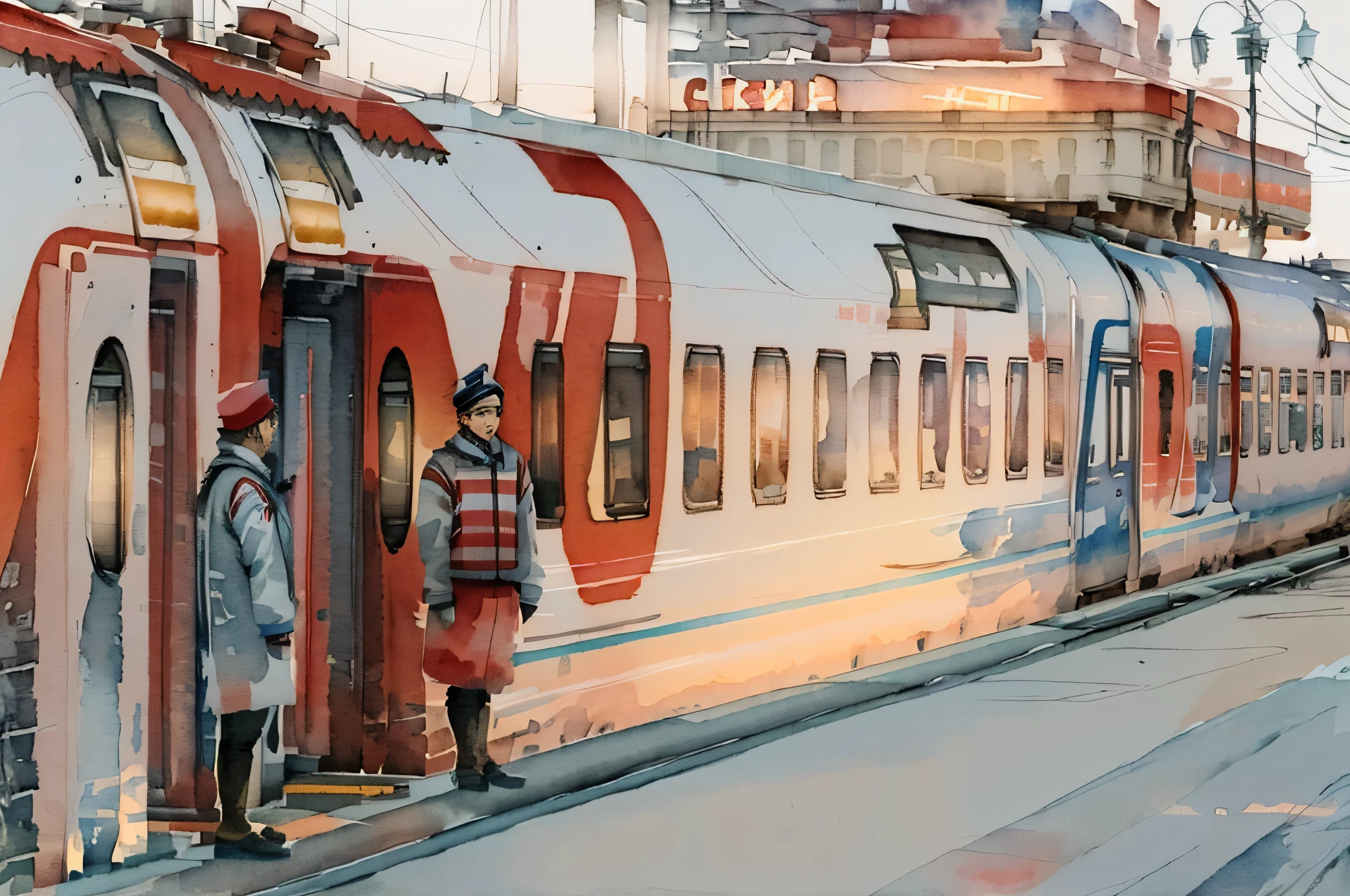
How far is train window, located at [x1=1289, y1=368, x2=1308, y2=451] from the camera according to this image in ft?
66.1

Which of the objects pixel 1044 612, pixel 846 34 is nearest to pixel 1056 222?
pixel 1044 612

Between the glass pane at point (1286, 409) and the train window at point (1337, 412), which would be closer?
the glass pane at point (1286, 409)

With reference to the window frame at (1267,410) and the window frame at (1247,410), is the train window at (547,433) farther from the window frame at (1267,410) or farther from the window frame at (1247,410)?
the window frame at (1267,410)

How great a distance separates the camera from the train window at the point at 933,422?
11297 mm

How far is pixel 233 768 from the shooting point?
5848 millimetres

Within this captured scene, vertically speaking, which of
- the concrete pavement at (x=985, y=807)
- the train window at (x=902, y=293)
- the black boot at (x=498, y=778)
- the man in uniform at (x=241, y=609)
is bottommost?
the concrete pavement at (x=985, y=807)

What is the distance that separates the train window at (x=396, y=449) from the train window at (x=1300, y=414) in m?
15.7

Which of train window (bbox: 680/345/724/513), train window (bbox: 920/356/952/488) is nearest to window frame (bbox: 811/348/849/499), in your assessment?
train window (bbox: 680/345/724/513)

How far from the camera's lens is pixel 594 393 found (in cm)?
795

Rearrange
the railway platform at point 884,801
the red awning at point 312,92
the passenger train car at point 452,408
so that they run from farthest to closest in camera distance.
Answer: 1. the red awning at point 312,92
2. the railway platform at point 884,801
3. the passenger train car at point 452,408

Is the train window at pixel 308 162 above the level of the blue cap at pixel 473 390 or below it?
above

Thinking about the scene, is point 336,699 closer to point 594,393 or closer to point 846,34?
point 594,393

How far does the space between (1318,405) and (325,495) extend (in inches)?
694

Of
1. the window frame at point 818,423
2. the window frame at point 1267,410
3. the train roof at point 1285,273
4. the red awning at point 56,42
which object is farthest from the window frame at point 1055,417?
the red awning at point 56,42
